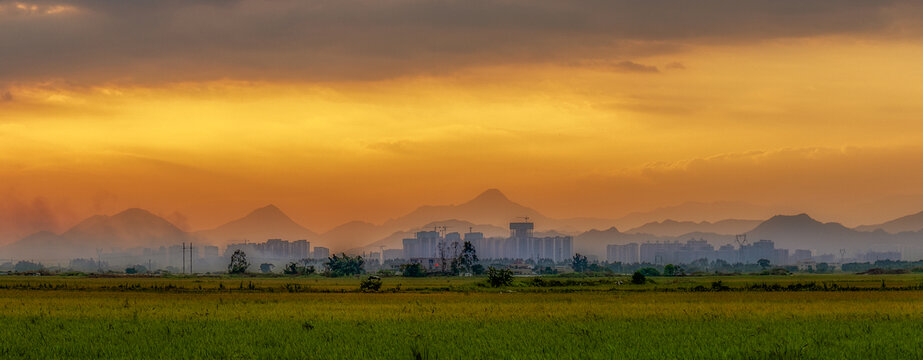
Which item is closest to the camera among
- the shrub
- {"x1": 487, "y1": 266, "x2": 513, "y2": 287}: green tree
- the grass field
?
the grass field

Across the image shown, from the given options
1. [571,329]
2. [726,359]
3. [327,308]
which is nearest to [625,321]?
[571,329]

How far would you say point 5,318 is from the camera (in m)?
43.3

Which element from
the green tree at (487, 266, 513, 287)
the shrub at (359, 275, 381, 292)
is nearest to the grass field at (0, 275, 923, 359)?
the shrub at (359, 275, 381, 292)

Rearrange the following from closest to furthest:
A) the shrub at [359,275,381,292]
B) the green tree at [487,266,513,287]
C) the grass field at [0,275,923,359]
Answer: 1. the grass field at [0,275,923,359]
2. the shrub at [359,275,381,292]
3. the green tree at [487,266,513,287]

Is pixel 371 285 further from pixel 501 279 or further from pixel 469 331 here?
pixel 469 331

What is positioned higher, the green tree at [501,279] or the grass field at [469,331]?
the grass field at [469,331]

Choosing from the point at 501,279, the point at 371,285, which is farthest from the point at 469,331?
Answer: the point at 501,279

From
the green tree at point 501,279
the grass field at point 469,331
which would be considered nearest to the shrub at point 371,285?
the green tree at point 501,279

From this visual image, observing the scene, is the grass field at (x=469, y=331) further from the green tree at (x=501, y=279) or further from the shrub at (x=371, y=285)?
the green tree at (x=501, y=279)

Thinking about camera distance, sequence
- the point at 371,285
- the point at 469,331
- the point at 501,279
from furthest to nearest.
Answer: the point at 501,279 < the point at 371,285 < the point at 469,331

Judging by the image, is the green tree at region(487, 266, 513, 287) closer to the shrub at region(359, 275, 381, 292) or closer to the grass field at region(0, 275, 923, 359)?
the shrub at region(359, 275, 381, 292)

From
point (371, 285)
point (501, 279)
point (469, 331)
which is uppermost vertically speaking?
point (469, 331)

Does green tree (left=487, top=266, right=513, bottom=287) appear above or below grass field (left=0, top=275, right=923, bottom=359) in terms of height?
below

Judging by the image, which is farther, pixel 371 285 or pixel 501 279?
pixel 501 279
